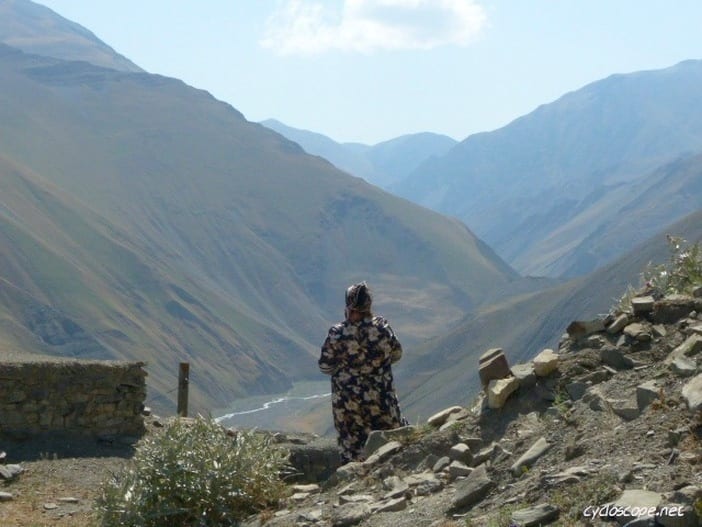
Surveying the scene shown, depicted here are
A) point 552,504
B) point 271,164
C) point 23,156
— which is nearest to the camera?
point 552,504

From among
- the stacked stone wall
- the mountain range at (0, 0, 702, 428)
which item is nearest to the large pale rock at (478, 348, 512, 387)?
the stacked stone wall

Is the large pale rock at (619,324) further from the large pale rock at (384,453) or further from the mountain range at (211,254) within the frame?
the mountain range at (211,254)

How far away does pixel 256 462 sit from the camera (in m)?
7.43

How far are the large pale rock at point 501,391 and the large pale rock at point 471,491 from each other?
3.92 feet

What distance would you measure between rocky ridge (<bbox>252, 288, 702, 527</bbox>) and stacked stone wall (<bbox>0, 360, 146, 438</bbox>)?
18.8 feet

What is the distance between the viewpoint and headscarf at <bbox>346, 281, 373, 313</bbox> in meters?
8.18

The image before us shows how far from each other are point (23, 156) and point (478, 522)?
147119 millimetres

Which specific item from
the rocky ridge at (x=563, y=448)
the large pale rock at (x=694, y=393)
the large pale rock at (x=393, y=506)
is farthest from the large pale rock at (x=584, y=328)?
the large pale rock at (x=393, y=506)

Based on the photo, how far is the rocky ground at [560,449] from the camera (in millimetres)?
5391

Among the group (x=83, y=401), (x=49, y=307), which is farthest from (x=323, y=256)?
(x=83, y=401)

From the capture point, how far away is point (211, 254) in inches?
5458

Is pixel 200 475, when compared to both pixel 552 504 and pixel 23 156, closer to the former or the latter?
pixel 552 504

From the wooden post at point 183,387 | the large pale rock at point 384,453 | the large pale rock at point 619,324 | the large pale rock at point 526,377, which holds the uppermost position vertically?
the wooden post at point 183,387

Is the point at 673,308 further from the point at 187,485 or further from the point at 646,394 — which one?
the point at 187,485
